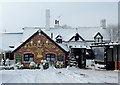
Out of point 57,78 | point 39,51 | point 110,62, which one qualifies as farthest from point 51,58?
point 110,62

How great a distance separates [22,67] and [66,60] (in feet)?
20.7

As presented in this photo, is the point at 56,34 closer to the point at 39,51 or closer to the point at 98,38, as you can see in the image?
the point at 39,51

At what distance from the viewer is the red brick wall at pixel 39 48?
60.1 feet

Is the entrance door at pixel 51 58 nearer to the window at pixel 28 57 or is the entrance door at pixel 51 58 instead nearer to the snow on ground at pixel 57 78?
the window at pixel 28 57

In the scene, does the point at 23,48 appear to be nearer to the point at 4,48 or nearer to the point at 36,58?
the point at 36,58

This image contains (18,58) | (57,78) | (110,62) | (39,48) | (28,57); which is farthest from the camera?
(39,48)

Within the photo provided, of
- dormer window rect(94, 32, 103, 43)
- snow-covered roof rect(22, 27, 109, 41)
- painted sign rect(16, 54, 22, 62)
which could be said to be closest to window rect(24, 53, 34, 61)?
painted sign rect(16, 54, 22, 62)

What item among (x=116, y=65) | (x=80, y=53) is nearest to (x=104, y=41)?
(x=80, y=53)

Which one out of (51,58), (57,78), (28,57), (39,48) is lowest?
(57,78)

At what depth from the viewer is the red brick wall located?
721 inches

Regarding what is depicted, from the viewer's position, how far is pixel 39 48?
18516 millimetres

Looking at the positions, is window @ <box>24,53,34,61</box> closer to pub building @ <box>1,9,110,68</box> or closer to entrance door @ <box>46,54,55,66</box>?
pub building @ <box>1,9,110,68</box>

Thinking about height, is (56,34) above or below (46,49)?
above

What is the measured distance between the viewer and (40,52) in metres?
18.5
